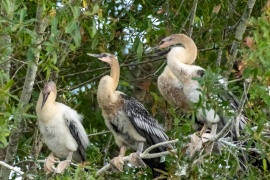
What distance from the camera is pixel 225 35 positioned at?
8.31 m

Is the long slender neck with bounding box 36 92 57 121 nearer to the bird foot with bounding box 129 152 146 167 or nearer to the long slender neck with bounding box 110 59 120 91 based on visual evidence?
the long slender neck with bounding box 110 59 120 91

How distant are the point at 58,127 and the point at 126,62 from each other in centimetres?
124

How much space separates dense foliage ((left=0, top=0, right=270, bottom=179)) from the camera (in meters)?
5.77

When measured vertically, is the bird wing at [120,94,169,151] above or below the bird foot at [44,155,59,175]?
above

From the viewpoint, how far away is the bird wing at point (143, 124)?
24.5ft

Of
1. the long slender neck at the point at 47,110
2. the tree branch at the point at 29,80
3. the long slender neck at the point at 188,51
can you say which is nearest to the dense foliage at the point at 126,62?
the tree branch at the point at 29,80

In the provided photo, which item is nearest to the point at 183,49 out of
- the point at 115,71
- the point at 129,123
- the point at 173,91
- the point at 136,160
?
the point at 173,91

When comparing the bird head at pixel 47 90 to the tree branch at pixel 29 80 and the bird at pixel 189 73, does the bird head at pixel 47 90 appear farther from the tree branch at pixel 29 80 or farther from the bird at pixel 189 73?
the bird at pixel 189 73

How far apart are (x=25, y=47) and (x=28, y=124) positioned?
2.20 metres

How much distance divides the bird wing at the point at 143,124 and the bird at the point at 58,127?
42 centimetres

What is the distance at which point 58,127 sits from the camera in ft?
24.7

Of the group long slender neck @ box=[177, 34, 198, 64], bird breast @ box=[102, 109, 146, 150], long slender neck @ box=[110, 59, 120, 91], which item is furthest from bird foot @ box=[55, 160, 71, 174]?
long slender neck @ box=[177, 34, 198, 64]

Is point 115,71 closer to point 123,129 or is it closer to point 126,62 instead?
point 123,129

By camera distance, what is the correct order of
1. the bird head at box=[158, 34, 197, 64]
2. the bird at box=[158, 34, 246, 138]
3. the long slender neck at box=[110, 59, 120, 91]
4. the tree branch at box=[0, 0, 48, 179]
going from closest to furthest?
the tree branch at box=[0, 0, 48, 179] → the bird at box=[158, 34, 246, 138] → the bird head at box=[158, 34, 197, 64] → the long slender neck at box=[110, 59, 120, 91]
